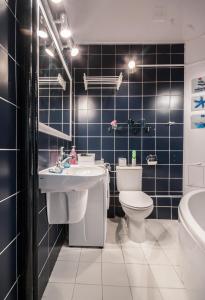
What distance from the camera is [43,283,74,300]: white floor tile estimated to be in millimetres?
1220

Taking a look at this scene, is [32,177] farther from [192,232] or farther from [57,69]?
[57,69]

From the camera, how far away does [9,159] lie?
2.70ft

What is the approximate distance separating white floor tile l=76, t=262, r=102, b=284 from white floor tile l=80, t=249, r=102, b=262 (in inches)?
2.3

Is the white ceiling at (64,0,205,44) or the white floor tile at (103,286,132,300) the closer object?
the white floor tile at (103,286,132,300)

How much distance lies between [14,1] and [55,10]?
36.8 inches

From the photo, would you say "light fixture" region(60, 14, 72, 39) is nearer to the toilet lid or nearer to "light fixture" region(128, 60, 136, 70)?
"light fixture" region(128, 60, 136, 70)

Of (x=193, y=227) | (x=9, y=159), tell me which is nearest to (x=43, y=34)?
(x=9, y=159)

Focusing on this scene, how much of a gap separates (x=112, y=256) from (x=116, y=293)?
A: 41cm

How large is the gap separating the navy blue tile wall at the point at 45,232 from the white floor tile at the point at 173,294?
86 centimetres

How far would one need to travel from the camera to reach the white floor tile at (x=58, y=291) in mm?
1220

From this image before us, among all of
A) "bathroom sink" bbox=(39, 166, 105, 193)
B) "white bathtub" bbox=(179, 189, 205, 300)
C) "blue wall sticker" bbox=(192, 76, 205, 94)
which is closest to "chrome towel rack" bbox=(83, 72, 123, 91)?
"blue wall sticker" bbox=(192, 76, 205, 94)

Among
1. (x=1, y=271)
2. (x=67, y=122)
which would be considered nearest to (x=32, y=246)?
(x=1, y=271)

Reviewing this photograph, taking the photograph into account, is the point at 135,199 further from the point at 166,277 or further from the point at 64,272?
the point at 64,272

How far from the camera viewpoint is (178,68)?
2508 millimetres
